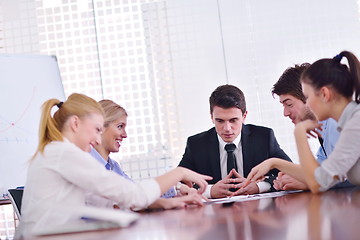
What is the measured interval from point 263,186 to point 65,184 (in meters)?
1.27

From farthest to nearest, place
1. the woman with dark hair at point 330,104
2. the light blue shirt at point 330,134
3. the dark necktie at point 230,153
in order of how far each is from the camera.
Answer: the dark necktie at point 230,153
the light blue shirt at point 330,134
the woman with dark hair at point 330,104

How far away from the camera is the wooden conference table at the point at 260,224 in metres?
0.95

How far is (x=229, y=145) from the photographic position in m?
2.96

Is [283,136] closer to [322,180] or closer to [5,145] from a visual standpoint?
[5,145]

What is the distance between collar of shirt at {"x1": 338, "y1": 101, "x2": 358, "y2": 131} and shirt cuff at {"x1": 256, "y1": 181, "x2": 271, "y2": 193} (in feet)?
2.41

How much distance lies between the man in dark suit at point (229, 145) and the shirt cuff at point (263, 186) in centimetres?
30

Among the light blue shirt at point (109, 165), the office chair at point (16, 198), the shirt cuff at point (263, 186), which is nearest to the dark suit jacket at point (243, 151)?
the shirt cuff at point (263, 186)

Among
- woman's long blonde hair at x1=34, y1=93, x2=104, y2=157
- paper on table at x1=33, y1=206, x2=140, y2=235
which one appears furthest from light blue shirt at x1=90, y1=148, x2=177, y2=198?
paper on table at x1=33, y1=206, x2=140, y2=235

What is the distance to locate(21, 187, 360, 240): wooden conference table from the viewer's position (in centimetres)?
95

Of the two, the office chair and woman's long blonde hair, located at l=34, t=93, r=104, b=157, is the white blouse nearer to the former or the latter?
woman's long blonde hair, located at l=34, t=93, r=104, b=157

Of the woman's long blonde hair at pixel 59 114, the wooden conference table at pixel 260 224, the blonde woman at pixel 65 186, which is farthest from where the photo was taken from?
the woman's long blonde hair at pixel 59 114

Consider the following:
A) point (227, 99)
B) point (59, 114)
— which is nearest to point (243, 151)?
point (227, 99)

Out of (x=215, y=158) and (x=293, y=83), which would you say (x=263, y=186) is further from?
(x=293, y=83)

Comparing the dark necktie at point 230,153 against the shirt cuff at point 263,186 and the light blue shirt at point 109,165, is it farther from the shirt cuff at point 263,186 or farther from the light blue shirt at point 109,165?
the light blue shirt at point 109,165
